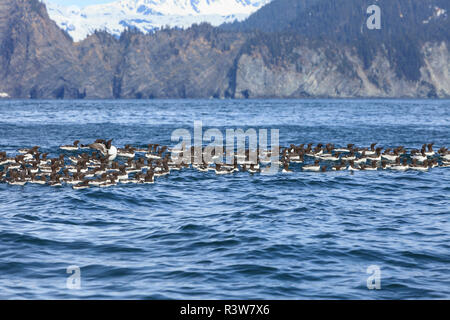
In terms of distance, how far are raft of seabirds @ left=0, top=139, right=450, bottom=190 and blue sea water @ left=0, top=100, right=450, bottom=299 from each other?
0.95 m

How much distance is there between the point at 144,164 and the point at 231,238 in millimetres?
16713

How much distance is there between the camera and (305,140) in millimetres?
58562

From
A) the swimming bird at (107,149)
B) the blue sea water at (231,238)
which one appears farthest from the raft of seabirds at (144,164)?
the blue sea water at (231,238)

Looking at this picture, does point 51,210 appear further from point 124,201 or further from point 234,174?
point 234,174

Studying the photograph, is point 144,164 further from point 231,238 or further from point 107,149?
point 231,238


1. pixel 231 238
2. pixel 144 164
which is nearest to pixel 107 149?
pixel 144 164

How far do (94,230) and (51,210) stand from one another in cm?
384

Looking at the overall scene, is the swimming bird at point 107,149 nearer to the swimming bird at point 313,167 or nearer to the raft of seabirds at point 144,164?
the raft of seabirds at point 144,164

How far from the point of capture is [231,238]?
20.4 meters

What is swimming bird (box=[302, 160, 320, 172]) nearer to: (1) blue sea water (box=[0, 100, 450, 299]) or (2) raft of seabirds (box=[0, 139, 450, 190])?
(2) raft of seabirds (box=[0, 139, 450, 190])

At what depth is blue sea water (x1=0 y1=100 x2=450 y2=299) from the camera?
15508 millimetres

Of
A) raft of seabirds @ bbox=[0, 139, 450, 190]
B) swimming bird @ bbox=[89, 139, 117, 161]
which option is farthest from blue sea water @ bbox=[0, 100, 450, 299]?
swimming bird @ bbox=[89, 139, 117, 161]

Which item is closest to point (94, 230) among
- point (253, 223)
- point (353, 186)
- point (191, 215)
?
point (191, 215)

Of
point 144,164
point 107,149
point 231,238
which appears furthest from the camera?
point 107,149
